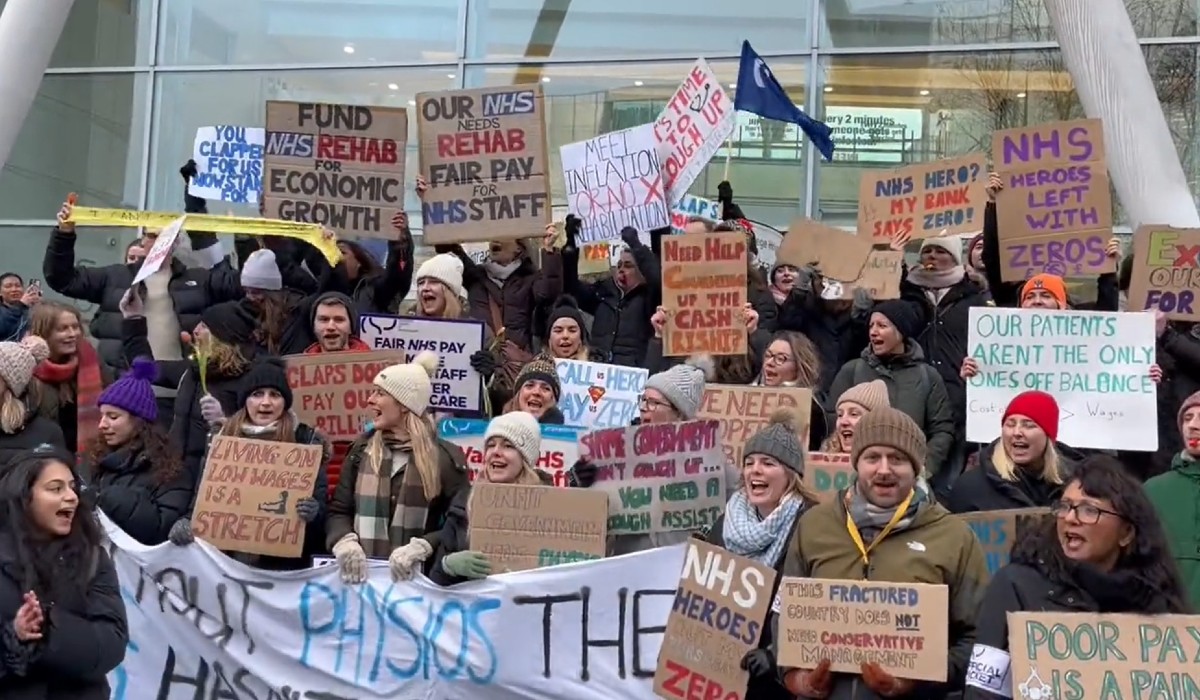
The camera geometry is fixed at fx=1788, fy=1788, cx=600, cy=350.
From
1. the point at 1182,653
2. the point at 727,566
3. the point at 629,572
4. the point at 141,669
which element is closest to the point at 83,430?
the point at 141,669

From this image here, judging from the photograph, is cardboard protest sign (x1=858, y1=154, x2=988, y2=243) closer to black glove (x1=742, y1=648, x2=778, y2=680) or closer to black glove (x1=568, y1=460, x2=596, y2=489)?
black glove (x1=568, y1=460, x2=596, y2=489)

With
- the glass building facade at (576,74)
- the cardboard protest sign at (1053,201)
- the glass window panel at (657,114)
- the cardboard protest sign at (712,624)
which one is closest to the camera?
the cardboard protest sign at (712,624)

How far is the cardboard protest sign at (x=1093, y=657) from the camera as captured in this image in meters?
4.76

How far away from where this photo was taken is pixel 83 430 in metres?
8.84

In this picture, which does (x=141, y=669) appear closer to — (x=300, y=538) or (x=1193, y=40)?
(x=300, y=538)

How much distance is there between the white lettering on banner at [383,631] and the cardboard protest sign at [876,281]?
274 cm

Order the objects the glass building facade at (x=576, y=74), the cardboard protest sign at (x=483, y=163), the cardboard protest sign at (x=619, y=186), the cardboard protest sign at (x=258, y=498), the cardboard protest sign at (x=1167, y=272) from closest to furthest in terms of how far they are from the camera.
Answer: the cardboard protest sign at (x=258, y=498) < the cardboard protest sign at (x=1167, y=272) < the cardboard protest sign at (x=483, y=163) < the cardboard protest sign at (x=619, y=186) < the glass building facade at (x=576, y=74)

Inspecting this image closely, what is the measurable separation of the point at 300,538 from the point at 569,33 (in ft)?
28.7

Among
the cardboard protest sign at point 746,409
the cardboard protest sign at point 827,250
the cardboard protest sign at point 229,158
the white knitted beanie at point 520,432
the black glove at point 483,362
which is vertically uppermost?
the cardboard protest sign at point 229,158

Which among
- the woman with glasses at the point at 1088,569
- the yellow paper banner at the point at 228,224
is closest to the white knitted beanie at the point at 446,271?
the yellow paper banner at the point at 228,224

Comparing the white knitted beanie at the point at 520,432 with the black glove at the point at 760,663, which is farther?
the white knitted beanie at the point at 520,432

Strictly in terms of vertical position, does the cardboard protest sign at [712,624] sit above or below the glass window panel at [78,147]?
below

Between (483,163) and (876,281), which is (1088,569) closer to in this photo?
(876,281)

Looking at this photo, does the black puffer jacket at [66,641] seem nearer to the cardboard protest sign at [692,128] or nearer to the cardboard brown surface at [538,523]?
the cardboard brown surface at [538,523]
